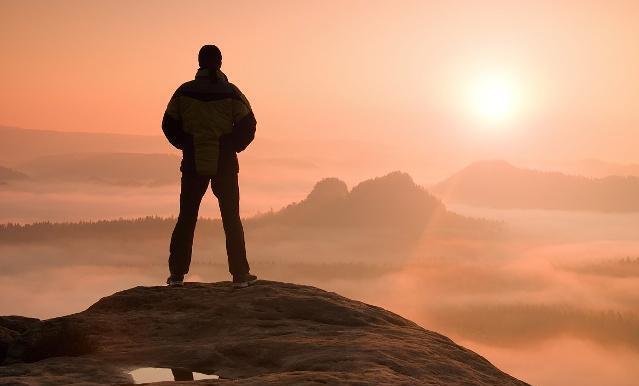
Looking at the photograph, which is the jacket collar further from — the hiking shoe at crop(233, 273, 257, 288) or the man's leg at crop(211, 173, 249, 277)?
the hiking shoe at crop(233, 273, 257, 288)

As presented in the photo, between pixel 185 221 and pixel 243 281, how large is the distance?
1.37 meters

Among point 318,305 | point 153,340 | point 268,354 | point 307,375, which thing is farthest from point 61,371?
point 318,305

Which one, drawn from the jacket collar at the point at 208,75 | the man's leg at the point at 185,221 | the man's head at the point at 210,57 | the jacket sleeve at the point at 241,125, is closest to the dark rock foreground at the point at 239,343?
the man's leg at the point at 185,221

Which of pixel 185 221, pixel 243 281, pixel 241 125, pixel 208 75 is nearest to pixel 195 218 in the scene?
pixel 185 221

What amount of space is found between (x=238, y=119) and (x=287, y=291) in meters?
2.86

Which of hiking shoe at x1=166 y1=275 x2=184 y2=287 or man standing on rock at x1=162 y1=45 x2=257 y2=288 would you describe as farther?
hiking shoe at x1=166 y1=275 x2=184 y2=287

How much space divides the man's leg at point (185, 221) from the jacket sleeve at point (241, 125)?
2.61 ft

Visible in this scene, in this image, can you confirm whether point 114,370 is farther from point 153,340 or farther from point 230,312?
point 230,312

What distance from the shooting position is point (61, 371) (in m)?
7.05

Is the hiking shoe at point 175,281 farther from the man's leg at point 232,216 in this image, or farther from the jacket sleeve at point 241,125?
the jacket sleeve at point 241,125

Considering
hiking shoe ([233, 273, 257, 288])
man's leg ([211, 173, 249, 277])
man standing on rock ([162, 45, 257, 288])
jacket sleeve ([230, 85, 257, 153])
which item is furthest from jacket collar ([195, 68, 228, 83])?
hiking shoe ([233, 273, 257, 288])

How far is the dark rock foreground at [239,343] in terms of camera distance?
683cm

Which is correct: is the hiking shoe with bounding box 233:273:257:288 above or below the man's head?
below

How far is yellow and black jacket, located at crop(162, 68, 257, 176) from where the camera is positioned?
34.7ft
